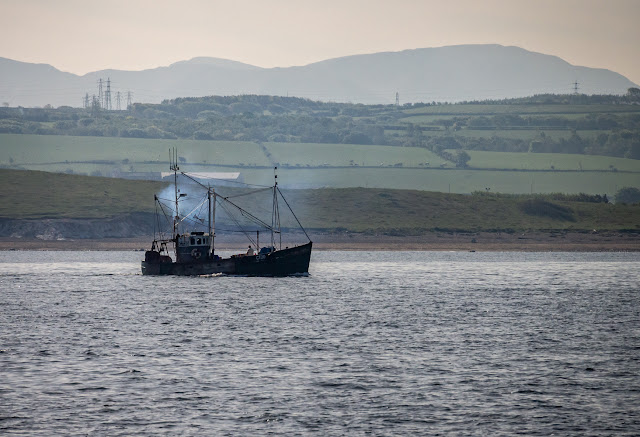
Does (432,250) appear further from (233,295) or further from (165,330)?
(165,330)

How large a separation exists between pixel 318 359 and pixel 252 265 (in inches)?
2369

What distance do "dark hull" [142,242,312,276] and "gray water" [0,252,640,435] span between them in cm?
377

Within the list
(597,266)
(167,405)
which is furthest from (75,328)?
(597,266)

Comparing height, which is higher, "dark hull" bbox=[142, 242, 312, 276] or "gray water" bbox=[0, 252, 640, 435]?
"dark hull" bbox=[142, 242, 312, 276]

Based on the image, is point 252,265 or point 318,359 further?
point 252,265

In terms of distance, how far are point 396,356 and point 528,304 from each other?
38.0 m

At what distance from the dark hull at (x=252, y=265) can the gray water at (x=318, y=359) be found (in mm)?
3768

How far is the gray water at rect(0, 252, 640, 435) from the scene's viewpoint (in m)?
41.3

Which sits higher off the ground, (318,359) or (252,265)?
(252,265)

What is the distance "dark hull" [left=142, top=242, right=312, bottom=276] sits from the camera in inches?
4555

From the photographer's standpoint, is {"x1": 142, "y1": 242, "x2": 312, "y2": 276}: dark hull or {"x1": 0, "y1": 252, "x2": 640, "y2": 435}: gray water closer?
{"x1": 0, "y1": 252, "x2": 640, "y2": 435}: gray water

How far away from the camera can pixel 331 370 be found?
173ft

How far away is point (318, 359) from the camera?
5656cm

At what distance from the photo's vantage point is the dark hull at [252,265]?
380 feet
